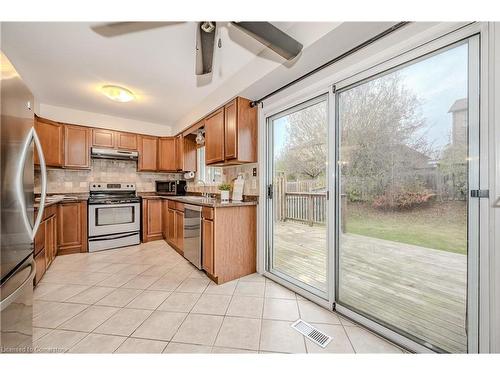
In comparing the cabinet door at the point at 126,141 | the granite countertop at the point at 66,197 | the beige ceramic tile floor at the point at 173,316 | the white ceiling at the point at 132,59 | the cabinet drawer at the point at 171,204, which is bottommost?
the beige ceramic tile floor at the point at 173,316

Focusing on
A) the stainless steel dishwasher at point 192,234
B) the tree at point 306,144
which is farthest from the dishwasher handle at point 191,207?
the tree at point 306,144

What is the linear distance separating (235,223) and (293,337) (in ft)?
4.17

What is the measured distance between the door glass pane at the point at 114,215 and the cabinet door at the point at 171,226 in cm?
69

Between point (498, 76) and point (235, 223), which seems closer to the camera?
point (498, 76)

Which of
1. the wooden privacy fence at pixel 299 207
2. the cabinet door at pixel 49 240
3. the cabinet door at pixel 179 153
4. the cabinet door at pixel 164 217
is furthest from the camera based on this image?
the cabinet door at pixel 179 153

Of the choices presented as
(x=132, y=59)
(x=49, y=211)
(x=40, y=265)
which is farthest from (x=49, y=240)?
(x=132, y=59)

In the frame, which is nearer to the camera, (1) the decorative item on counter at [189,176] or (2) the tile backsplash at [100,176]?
(2) the tile backsplash at [100,176]

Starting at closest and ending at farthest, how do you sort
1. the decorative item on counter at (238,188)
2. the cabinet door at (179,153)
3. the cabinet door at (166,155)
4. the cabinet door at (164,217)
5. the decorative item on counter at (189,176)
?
1. the decorative item on counter at (238,188)
2. the cabinet door at (164,217)
3. the cabinet door at (179,153)
4. the decorative item on counter at (189,176)
5. the cabinet door at (166,155)

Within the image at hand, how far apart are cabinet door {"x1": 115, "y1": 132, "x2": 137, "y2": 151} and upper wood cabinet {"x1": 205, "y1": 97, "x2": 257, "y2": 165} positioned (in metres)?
2.28

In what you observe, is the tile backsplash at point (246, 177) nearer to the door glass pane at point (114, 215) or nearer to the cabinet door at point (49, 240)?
the door glass pane at point (114, 215)

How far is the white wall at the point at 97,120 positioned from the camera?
342 cm
